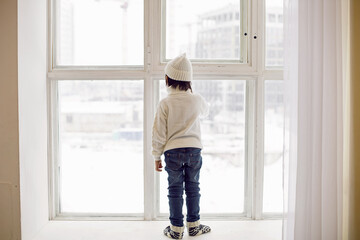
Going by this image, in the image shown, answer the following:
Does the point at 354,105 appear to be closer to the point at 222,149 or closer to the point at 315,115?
the point at 315,115

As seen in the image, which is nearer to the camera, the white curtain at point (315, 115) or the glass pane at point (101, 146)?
the white curtain at point (315, 115)

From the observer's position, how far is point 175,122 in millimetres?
1812

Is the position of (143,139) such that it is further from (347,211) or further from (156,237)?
(347,211)

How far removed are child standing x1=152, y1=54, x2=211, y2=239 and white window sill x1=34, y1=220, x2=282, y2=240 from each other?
157 millimetres

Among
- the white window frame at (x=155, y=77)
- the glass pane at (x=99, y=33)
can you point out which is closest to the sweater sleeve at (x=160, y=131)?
the white window frame at (x=155, y=77)

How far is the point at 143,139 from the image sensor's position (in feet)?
6.79

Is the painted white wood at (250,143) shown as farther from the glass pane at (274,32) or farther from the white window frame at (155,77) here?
the glass pane at (274,32)

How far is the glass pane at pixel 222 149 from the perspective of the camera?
210 centimetres

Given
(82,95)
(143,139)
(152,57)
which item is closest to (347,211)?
(143,139)

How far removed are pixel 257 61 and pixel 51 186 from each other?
151 cm

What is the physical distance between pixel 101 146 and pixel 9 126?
0.60m

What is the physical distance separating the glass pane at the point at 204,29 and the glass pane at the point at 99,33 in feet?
0.67

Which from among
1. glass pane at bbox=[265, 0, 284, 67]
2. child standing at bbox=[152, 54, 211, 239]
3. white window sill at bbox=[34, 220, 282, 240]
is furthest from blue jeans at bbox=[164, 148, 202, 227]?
glass pane at bbox=[265, 0, 284, 67]

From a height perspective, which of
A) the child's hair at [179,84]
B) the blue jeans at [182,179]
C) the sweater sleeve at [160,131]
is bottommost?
the blue jeans at [182,179]
